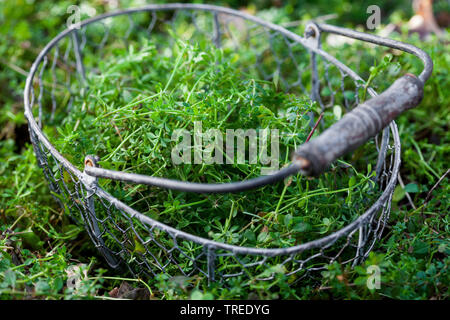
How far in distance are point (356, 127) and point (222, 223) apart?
1.41ft

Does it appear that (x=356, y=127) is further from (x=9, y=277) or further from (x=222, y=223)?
(x=9, y=277)

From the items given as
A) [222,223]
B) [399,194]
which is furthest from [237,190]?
[399,194]

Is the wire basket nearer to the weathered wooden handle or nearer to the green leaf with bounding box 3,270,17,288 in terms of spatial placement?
the weathered wooden handle

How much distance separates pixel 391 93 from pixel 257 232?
1.40 feet

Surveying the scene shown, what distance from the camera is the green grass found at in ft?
2.71

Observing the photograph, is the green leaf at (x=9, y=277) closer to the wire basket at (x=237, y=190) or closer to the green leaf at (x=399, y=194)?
the wire basket at (x=237, y=190)

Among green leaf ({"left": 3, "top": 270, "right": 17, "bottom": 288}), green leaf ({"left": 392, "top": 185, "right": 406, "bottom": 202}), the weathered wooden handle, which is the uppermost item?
the weathered wooden handle

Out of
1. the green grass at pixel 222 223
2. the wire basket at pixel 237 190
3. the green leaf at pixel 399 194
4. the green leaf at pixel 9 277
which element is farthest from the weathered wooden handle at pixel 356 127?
the green leaf at pixel 9 277

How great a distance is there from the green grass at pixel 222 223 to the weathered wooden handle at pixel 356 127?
0.79 ft

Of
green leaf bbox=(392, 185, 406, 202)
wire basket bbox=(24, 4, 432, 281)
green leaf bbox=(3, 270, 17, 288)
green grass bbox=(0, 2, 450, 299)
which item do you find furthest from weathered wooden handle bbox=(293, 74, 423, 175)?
green leaf bbox=(3, 270, 17, 288)

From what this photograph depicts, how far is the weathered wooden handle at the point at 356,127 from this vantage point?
67cm

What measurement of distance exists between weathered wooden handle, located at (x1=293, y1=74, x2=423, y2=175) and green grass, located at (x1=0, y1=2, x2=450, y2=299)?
9.4 inches
